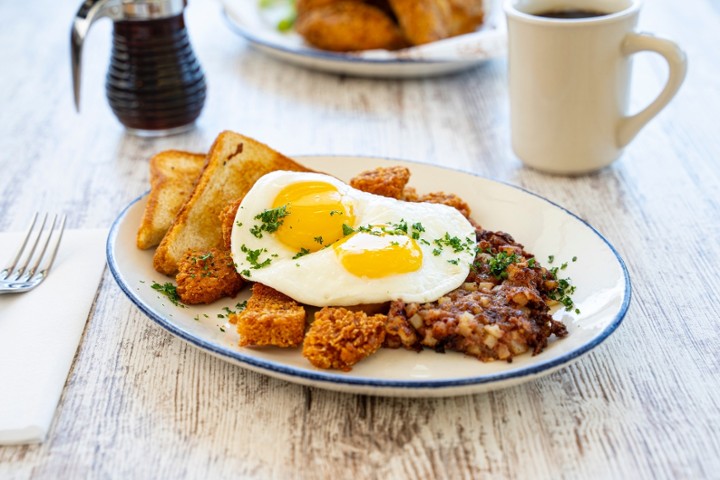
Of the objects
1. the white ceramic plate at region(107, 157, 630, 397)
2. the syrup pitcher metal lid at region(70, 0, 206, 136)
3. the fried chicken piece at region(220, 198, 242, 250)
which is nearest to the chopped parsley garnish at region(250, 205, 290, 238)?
the fried chicken piece at region(220, 198, 242, 250)

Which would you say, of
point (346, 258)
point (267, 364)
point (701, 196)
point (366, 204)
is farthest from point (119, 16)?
point (701, 196)

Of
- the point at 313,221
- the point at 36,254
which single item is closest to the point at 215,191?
the point at 313,221

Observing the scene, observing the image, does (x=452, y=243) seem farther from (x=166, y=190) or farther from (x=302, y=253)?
(x=166, y=190)

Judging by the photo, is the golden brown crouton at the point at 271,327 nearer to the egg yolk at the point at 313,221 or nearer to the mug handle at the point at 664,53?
the egg yolk at the point at 313,221

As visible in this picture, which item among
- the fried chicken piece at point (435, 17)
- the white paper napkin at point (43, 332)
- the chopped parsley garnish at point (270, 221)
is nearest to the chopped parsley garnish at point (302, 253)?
the chopped parsley garnish at point (270, 221)

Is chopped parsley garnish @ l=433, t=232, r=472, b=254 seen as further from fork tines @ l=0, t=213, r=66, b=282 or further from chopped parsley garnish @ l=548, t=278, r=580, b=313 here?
fork tines @ l=0, t=213, r=66, b=282

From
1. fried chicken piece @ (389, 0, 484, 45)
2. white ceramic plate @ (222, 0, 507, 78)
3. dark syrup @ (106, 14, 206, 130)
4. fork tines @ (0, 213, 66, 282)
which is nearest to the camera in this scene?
fork tines @ (0, 213, 66, 282)
